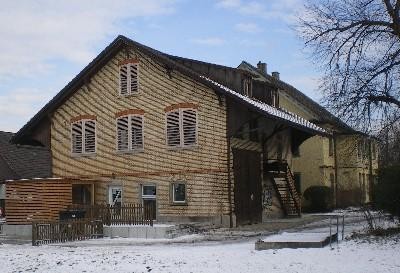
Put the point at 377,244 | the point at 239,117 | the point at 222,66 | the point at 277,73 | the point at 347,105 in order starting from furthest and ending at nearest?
the point at 277,73, the point at 222,66, the point at 239,117, the point at 347,105, the point at 377,244

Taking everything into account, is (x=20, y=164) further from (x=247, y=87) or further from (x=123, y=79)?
(x=247, y=87)

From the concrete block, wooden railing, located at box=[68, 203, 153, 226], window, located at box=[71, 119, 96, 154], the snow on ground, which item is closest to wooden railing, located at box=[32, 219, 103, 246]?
wooden railing, located at box=[68, 203, 153, 226]

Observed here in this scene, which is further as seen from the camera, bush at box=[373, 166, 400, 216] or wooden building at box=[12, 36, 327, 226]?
wooden building at box=[12, 36, 327, 226]

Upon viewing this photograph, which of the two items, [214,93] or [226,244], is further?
[214,93]

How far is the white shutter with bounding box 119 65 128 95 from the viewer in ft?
98.2

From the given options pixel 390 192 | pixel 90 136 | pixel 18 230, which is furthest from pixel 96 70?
pixel 390 192

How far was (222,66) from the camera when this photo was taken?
30609 millimetres

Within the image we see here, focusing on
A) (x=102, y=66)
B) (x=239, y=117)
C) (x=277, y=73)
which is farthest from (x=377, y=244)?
(x=277, y=73)

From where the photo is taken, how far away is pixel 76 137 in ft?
103

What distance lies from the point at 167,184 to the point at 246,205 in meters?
3.88

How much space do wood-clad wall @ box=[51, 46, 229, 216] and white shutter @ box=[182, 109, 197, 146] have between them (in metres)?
0.31

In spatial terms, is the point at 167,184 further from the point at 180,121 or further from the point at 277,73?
the point at 277,73

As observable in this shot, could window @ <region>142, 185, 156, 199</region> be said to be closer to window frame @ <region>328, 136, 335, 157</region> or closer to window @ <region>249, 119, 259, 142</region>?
window @ <region>249, 119, 259, 142</region>

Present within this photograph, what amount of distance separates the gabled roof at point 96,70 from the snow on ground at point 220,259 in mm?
10363
